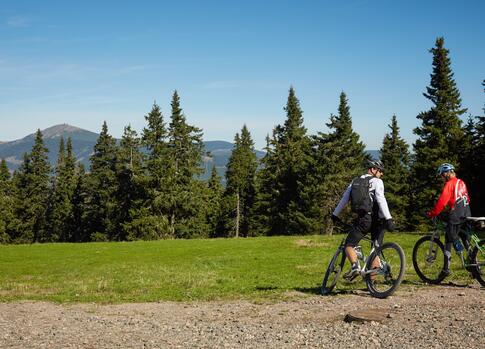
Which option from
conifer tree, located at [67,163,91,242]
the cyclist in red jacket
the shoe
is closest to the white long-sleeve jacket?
the shoe

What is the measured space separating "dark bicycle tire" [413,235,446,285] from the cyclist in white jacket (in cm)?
223

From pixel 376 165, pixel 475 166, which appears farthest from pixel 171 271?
pixel 475 166

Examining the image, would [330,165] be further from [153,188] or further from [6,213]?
[6,213]

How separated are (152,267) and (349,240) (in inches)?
445

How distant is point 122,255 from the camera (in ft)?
85.7

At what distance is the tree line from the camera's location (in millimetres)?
50625

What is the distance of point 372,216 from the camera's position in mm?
10172

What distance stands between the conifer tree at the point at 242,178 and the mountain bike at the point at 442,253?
6635cm

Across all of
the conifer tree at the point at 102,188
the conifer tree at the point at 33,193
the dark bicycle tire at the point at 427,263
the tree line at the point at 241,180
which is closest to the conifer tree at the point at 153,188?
the tree line at the point at 241,180

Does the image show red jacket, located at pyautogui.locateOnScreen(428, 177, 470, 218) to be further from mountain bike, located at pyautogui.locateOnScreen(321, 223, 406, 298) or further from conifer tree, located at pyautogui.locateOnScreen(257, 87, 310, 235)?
conifer tree, located at pyautogui.locateOnScreen(257, 87, 310, 235)

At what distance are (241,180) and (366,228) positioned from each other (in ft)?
227

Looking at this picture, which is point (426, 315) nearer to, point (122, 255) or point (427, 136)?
point (122, 255)

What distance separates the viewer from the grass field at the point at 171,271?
1250cm

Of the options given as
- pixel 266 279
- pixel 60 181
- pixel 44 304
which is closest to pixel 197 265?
pixel 266 279
